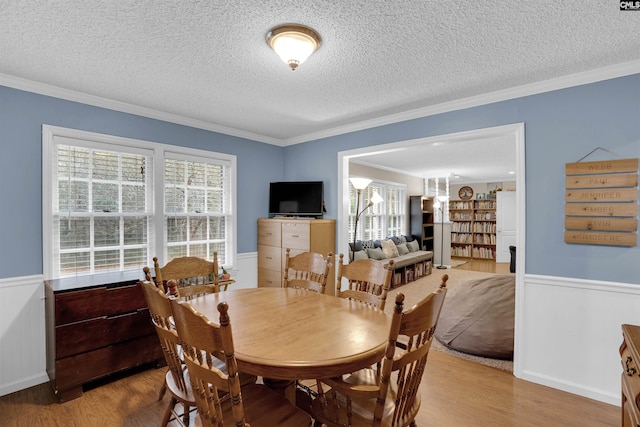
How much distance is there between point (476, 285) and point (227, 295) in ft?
9.40

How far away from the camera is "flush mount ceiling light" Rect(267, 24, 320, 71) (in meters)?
1.82

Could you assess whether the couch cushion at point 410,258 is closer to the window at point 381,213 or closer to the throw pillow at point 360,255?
the throw pillow at point 360,255

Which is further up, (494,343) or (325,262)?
(325,262)

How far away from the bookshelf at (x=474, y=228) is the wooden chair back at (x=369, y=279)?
7.78 meters

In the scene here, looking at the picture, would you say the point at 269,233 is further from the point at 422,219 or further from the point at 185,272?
the point at 422,219

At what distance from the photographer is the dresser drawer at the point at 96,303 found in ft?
7.77

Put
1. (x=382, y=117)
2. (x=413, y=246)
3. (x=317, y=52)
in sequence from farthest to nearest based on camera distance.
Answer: (x=413, y=246) < (x=382, y=117) < (x=317, y=52)

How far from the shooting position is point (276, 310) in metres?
1.98

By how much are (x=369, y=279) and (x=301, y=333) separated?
836 mm

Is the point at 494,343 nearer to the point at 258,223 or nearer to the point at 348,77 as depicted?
the point at 348,77

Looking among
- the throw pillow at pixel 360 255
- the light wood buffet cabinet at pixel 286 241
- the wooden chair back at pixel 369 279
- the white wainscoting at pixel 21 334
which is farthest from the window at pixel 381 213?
the white wainscoting at pixel 21 334

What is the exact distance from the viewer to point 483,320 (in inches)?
127

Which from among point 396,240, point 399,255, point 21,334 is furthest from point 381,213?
point 21,334

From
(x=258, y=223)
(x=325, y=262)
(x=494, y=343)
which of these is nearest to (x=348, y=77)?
(x=325, y=262)
